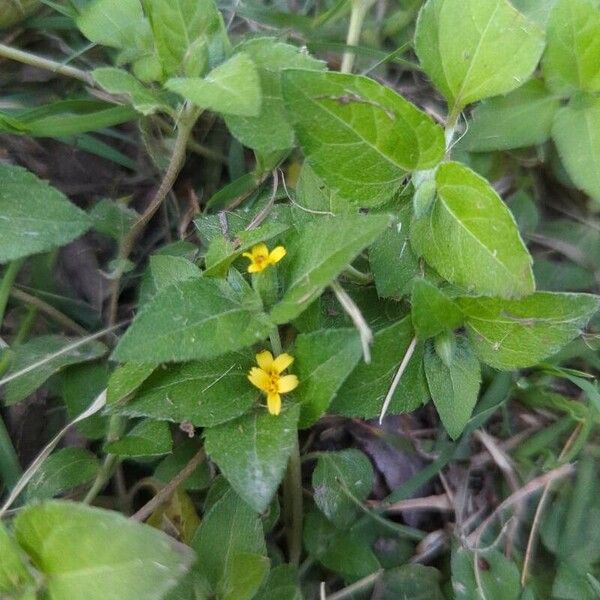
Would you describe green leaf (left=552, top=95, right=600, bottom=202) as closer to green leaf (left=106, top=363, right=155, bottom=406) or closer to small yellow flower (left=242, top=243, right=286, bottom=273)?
small yellow flower (left=242, top=243, right=286, bottom=273)

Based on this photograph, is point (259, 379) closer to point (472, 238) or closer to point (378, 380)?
point (378, 380)

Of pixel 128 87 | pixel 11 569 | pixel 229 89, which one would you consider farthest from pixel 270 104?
pixel 11 569

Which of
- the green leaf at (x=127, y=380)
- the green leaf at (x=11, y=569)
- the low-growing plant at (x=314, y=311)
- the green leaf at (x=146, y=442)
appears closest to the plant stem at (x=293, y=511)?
the low-growing plant at (x=314, y=311)

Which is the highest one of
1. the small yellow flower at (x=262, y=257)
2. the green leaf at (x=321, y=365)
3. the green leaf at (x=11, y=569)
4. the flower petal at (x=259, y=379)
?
the small yellow flower at (x=262, y=257)

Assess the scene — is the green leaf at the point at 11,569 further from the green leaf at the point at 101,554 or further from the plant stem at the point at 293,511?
the plant stem at the point at 293,511

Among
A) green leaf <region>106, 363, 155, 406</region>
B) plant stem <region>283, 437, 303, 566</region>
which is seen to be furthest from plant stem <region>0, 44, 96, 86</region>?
plant stem <region>283, 437, 303, 566</region>
